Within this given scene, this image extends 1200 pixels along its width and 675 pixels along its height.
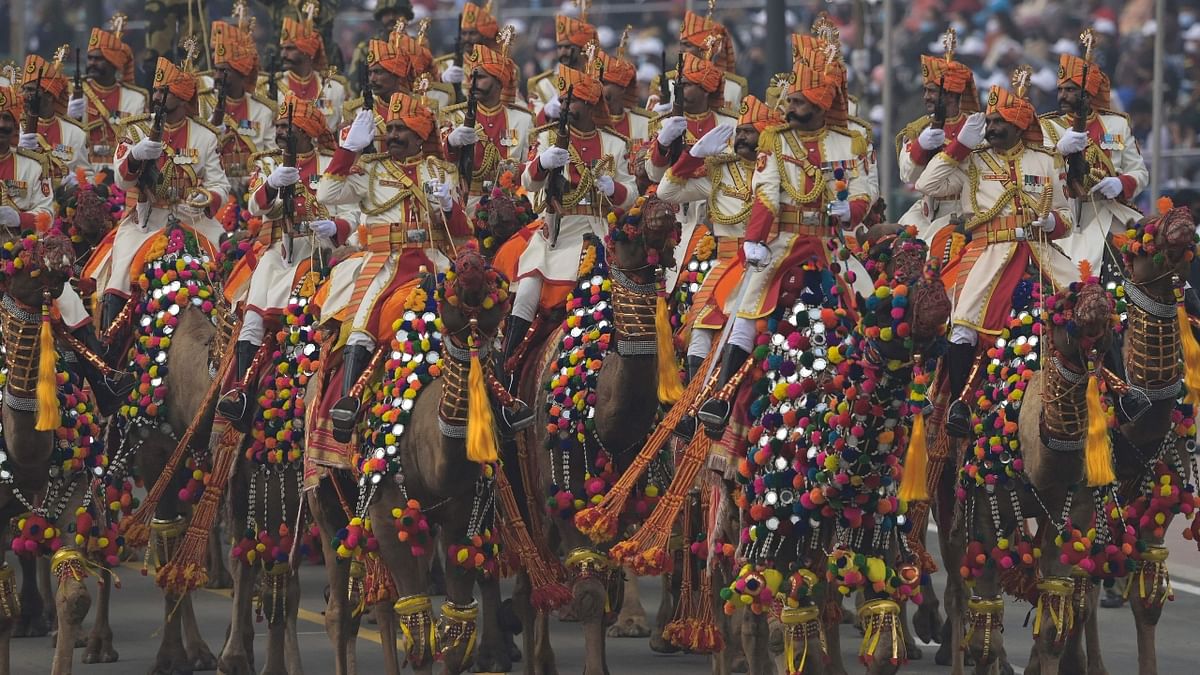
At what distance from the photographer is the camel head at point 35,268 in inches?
500

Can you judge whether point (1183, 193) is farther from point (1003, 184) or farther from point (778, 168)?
point (778, 168)

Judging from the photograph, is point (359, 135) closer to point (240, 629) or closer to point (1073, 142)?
point (240, 629)

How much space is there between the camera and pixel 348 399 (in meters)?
12.8

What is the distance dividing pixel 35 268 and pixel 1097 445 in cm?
561

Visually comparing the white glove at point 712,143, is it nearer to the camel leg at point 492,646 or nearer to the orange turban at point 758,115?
the orange turban at point 758,115

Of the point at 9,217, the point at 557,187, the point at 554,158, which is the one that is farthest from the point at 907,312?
the point at 9,217

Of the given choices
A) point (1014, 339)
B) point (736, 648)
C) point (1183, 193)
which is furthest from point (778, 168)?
point (1183, 193)

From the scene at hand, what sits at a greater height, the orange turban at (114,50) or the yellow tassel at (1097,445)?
the orange turban at (114,50)

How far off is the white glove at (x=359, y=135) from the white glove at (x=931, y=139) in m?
3.48

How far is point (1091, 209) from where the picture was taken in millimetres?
15477

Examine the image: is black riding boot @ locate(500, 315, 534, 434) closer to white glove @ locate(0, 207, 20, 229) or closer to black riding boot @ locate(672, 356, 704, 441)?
black riding boot @ locate(672, 356, 704, 441)

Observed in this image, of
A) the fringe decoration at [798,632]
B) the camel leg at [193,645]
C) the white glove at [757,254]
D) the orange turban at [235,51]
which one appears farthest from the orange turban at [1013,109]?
the orange turban at [235,51]

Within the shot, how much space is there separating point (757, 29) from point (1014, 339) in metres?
20.0

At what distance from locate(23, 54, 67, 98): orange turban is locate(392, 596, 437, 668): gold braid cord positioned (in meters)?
7.75
